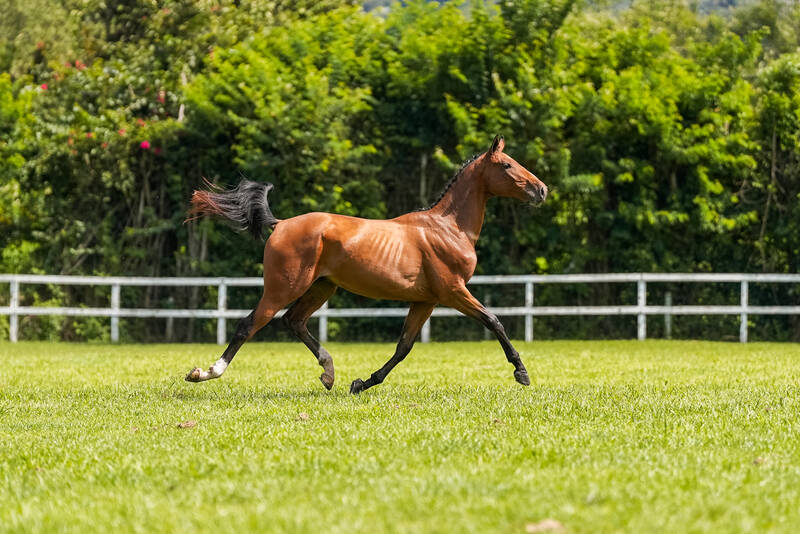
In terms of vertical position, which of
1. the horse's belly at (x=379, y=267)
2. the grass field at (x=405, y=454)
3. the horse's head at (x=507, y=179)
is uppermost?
the horse's head at (x=507, y=179)

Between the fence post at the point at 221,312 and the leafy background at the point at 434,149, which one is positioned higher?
the leafy background at the point at 434,149

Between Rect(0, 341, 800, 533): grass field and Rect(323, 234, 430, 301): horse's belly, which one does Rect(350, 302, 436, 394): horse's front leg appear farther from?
Rect(323, 234, 430, 301): horse's belly

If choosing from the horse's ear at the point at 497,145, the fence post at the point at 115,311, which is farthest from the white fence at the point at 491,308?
the horse's ear at the point at 497,145

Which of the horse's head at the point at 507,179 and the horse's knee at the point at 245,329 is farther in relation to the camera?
the horse's head at the point at 507,179

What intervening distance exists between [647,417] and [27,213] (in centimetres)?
1595

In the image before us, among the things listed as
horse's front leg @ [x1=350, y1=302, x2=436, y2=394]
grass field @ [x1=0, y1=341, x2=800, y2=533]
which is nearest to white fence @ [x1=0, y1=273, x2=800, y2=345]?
grass field @ [x1=0, y1=341, x2=800, y2=533]

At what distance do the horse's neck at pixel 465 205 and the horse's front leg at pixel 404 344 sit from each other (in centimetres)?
79

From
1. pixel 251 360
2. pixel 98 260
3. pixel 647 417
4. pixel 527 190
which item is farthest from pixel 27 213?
pixel 647 417

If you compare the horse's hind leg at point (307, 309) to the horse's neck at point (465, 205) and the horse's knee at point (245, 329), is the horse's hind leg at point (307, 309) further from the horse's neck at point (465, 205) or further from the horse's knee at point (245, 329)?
the horse's neck at point (465, 205)

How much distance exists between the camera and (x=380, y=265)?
9.35 m

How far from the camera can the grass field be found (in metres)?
4.35

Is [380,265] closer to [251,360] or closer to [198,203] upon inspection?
[198,203]

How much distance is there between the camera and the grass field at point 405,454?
14.3 ft

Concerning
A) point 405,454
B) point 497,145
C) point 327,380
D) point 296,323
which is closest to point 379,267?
point 296,323
